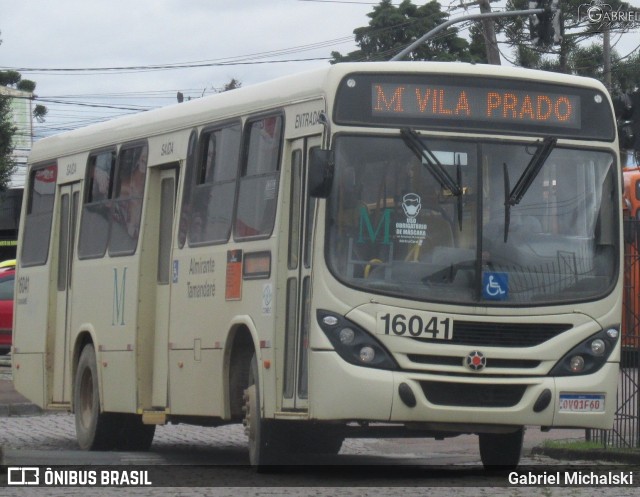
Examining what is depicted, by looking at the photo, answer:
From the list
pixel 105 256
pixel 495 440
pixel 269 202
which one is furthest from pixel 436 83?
pixel 105 256

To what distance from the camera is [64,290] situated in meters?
16.5

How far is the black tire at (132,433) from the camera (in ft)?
51.0

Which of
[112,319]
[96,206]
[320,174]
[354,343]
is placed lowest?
[354,343]

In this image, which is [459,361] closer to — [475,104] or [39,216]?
[475,104]

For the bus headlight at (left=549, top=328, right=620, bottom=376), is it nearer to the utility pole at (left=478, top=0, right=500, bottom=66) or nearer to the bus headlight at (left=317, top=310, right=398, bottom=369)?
the bus headlight at (left=317, top=310, right=398, bottom=369)

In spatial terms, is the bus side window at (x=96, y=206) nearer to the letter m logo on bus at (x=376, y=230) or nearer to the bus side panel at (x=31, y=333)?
the bus side panel at (x=31, y=333)

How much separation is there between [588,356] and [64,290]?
6800mm

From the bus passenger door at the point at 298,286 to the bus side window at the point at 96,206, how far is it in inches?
164

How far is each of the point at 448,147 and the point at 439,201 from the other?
415 millimetres

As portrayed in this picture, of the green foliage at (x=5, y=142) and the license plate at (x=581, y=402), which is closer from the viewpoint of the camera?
the license plate at (x=581, y=402)

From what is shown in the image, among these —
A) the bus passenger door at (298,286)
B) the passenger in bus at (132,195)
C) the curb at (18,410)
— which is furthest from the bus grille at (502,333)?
the curb at (18,410)

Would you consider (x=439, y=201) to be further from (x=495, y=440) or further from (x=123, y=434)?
(x=123, y=434)

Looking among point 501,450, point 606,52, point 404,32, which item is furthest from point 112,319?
point 404,32

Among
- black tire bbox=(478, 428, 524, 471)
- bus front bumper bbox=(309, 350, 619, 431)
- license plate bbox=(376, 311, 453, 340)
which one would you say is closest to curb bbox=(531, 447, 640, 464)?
black tire bbox=(478, 428, 524, 471)
